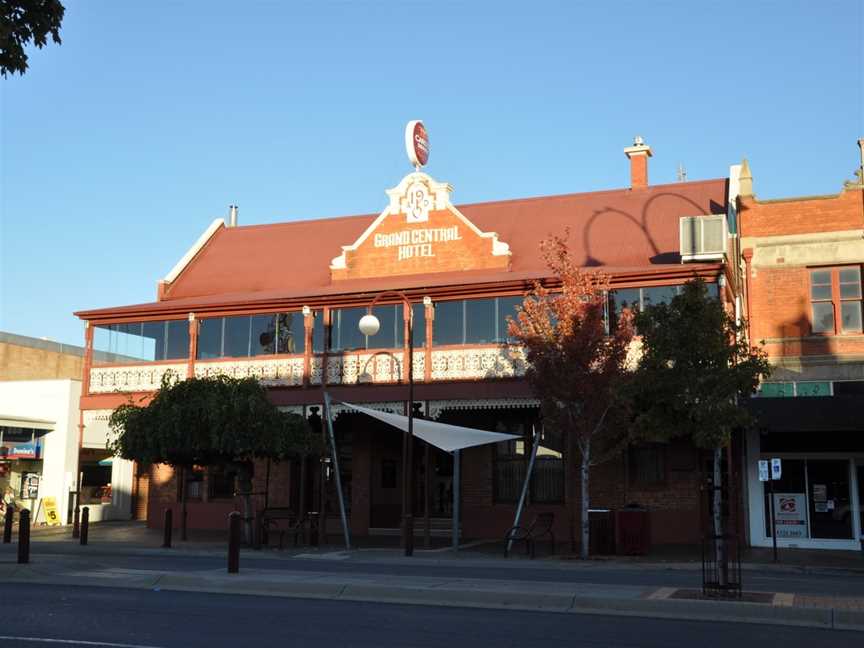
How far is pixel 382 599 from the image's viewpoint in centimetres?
1280

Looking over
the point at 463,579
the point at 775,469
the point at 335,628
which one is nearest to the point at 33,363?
the point at 463,579

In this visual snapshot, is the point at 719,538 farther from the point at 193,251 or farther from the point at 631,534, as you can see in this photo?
the point at 193,251

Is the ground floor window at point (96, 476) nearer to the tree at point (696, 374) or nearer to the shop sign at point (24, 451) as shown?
the shop sign at point (24, 451)

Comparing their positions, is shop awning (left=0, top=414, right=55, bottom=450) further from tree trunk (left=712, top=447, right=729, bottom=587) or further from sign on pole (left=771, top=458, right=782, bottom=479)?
tree trunk (left=712, top=447, right=729, bottom=587)

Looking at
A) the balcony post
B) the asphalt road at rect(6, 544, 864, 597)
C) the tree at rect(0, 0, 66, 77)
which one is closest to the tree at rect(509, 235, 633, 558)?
the asphalt road at rect(6, 544, 864, 597)

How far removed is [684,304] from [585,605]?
5000mm

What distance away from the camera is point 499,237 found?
90.4 feet

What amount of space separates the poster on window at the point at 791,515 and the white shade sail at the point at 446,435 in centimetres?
668

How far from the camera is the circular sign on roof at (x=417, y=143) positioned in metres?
26.9

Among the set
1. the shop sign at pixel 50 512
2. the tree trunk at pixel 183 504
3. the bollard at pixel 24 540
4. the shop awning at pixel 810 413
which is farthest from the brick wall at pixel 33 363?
the shop awning at pixel 810 413

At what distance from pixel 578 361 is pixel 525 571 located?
14.6 ft

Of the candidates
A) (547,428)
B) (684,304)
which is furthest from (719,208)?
(684,304)

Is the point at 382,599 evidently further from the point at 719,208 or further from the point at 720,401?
the point at 719,208

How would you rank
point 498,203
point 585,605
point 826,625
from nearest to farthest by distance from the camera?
point 826,625, point 585,605, point 498,203
